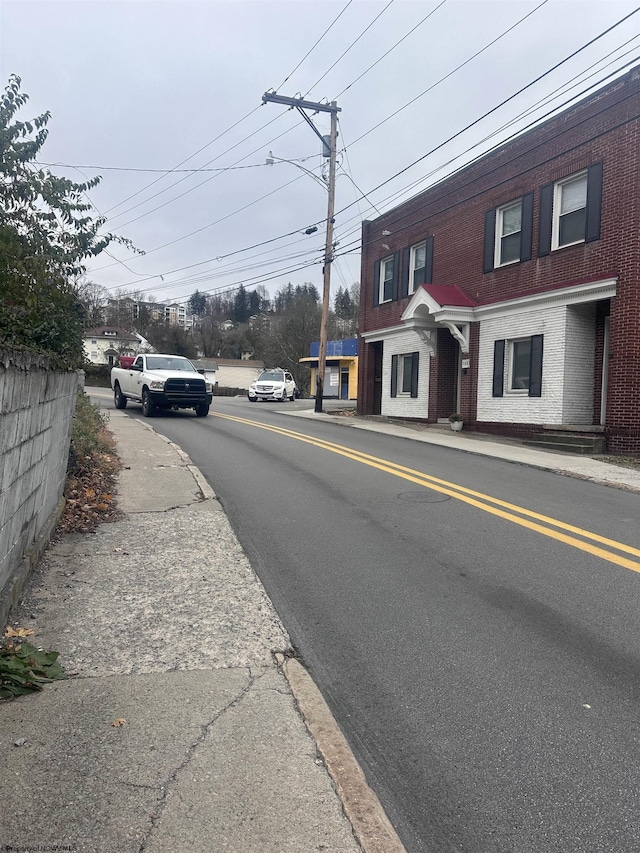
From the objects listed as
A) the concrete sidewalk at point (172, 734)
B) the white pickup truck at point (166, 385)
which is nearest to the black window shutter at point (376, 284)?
the white pickup truck at point (166, 385)

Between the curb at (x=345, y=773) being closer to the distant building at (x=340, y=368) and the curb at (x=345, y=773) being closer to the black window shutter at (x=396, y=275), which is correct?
the black window shutter at (x=396, y=275)

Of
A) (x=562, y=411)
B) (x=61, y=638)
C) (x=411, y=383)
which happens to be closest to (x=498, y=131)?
(x=562, y=411)

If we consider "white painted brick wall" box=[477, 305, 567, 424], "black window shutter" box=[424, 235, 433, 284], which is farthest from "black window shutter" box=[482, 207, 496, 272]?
"black window shutter" box=[424, 235, 433, 284]

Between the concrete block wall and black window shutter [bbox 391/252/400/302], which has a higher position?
black window shutter [bbox 391/252/400/302]

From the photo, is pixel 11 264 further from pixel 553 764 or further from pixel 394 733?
pixel 553 764

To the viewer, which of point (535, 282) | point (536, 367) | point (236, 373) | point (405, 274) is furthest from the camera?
point (236, 373)

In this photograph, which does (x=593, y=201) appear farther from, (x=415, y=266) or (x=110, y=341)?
(x=110, y=341)

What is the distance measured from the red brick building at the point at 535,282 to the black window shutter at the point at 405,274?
0.14ft

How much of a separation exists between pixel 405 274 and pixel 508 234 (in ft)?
17.3

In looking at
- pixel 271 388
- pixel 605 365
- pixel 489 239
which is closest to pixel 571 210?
pixel 489 239

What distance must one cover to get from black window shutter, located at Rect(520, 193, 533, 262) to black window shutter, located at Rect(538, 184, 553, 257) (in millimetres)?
392

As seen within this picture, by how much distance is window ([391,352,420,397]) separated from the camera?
21.7 meters

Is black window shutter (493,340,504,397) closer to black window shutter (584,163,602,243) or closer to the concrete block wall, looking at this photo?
black window shutter (584,163,602,243)

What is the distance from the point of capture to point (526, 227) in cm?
1648
